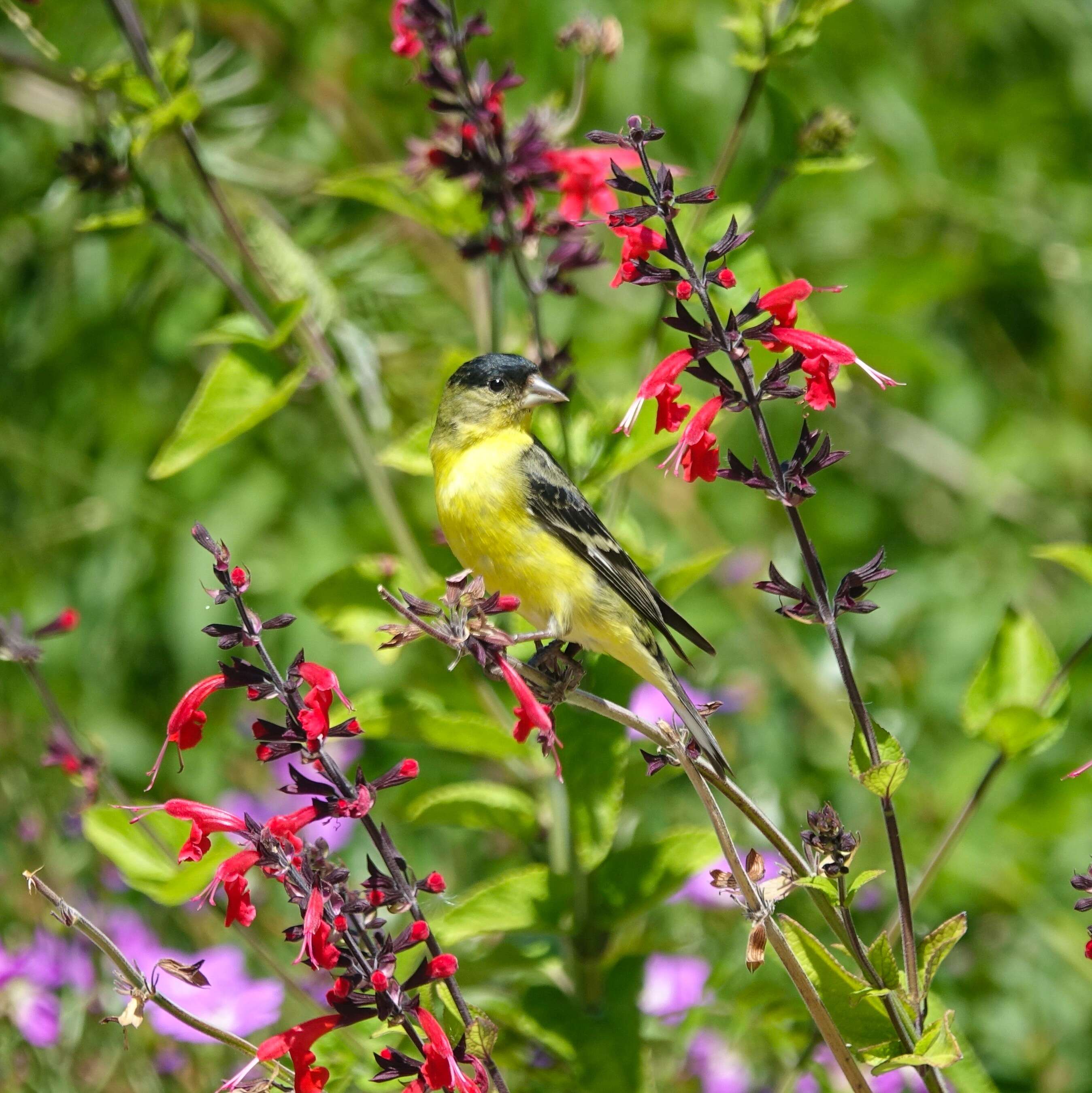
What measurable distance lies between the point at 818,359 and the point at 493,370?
93 cm

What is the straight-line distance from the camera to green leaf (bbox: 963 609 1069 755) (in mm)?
1717

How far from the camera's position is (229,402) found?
2.04m

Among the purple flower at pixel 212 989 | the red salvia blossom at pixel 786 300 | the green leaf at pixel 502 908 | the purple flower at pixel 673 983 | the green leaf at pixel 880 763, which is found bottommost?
the purple flower at pixel 673 983

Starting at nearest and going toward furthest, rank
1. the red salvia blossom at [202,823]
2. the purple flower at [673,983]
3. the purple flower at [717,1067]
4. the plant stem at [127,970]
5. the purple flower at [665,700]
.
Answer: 1. the plant stem at [127,970]
2. the red salvia blossom at [202,823]
3. the purple flower at [717,1067]
4. the purple flower at [673,983]
5. the purple flower at [665,700]

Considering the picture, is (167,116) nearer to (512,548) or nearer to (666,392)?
(512,548)

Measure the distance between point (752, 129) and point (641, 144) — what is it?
138 cm

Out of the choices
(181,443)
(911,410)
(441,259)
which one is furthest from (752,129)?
(911,410)

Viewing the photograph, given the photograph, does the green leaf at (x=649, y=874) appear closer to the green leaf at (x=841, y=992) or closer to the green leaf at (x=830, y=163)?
the green leaf at (x=841, y=992)

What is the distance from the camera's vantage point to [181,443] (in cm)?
196

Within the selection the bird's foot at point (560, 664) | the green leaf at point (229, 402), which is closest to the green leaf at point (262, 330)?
the green leaf at point (229, 402)

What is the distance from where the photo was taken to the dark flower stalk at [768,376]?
1.26 meters

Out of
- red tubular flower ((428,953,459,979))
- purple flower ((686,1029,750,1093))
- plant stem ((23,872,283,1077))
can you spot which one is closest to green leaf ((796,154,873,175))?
red tubular flower ((428,953,459,979))

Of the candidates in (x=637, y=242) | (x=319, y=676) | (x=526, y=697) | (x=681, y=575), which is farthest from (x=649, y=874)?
(x=637, y=242)

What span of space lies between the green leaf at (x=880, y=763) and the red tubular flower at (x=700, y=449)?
1.03ft
